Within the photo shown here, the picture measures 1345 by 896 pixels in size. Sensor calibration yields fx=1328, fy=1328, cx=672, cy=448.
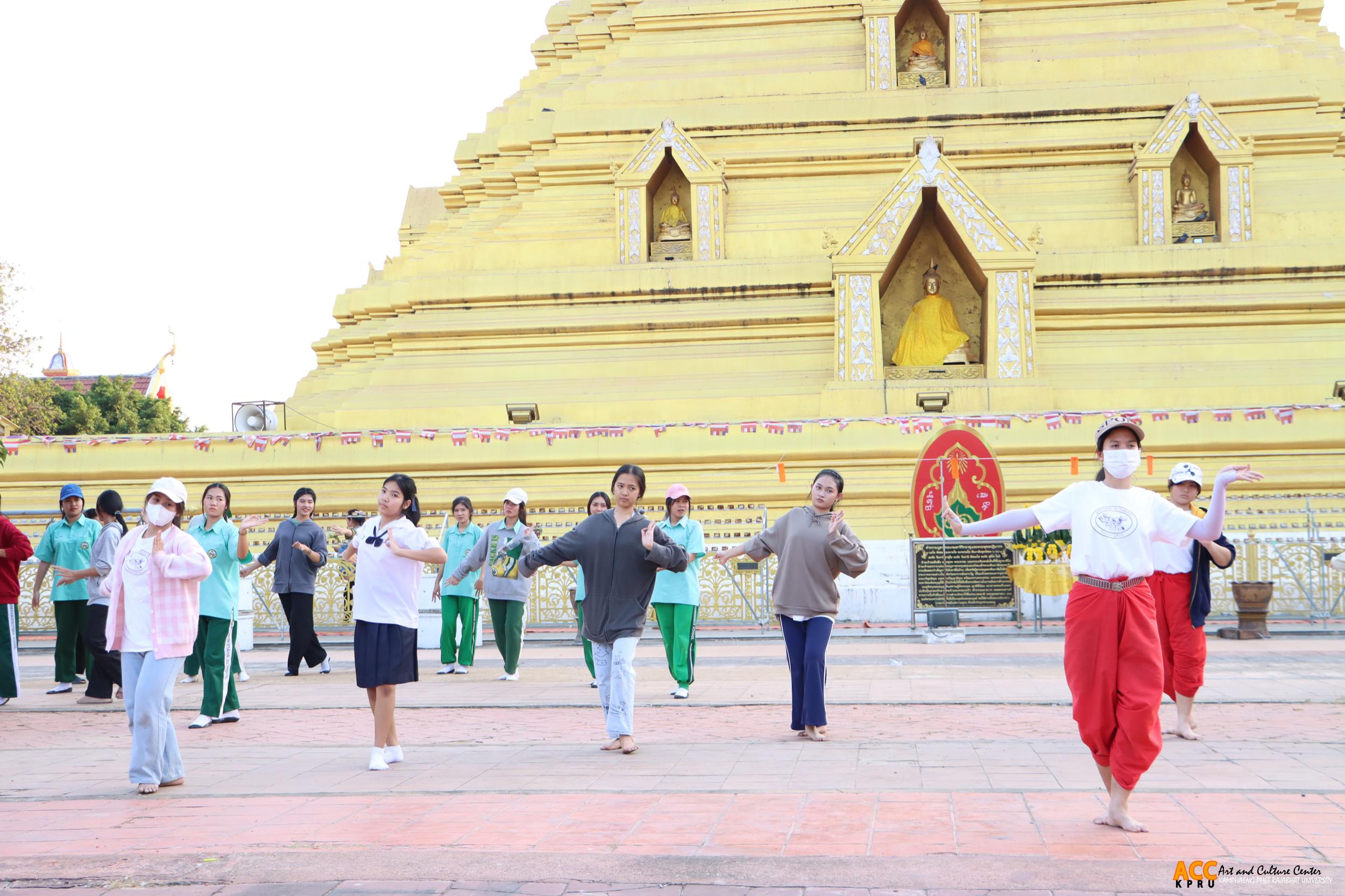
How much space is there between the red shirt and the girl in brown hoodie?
18.9ft

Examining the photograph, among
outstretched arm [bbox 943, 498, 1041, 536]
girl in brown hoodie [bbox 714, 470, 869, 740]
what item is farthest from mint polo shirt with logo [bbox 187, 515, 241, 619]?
outstretched arm [bbox 943, 498, 1041, 536]

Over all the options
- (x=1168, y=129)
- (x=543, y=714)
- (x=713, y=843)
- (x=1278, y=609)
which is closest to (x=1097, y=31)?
(x=1168, y=129)

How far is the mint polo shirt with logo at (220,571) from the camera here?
32.1 feet

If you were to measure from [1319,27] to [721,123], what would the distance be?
12351mm

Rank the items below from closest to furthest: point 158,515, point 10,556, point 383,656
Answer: point 158,515 < point 383,656 < point 10,556

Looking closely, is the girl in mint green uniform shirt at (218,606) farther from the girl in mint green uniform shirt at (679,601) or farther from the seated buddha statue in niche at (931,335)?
the seated buddha statue in niche at (931,335)

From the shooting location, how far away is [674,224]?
2255cm

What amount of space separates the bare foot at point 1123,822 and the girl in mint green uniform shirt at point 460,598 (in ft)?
24.9

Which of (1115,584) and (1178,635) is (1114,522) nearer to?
(1115,584)

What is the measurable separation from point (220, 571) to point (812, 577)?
4466 mm

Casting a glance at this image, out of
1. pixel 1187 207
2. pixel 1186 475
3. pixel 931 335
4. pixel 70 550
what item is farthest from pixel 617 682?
pixel 1187 207

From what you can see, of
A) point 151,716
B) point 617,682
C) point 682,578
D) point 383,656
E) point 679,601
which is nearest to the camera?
point 151,716

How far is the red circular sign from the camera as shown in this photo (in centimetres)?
1612

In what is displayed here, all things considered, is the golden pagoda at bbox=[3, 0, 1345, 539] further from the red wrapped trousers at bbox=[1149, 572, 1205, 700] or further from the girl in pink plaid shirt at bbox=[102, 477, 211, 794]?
the girl in pink plaid shirt at bbox=[102, 477, 211, 794]
